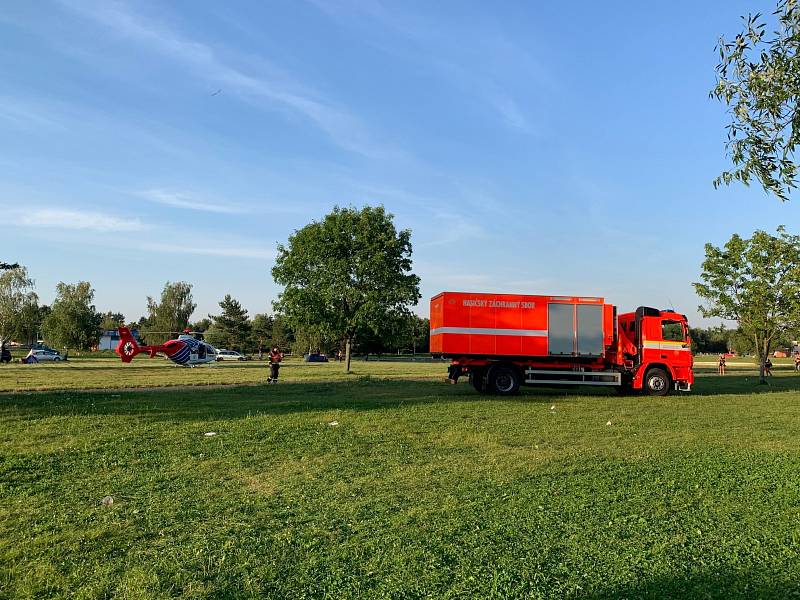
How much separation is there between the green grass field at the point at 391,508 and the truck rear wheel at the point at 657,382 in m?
9.90

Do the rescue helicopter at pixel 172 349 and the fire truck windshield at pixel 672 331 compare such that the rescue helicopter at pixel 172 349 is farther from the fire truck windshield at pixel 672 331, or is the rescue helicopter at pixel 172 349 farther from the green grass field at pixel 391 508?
the fire truck windshield at pixel 672 331

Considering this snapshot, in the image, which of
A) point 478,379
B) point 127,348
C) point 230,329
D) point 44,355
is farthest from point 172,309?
point 478,379

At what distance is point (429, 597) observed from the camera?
13.4 ft

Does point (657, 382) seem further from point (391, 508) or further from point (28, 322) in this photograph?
point (28, 322)

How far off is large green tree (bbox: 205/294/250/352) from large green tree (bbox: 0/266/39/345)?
27818 mm

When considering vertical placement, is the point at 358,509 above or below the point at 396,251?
below

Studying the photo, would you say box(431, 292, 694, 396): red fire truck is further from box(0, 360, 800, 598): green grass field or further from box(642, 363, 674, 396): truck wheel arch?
box(0, 360, 800, 598): green grass field

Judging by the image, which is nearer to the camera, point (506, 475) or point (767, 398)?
point (506, 475)

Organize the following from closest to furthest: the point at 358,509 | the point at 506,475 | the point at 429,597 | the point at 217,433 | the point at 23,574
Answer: the point at 429,597 < the point at 23,574 < the point at 358,509 < the point at 506,475 < the point at 217,433

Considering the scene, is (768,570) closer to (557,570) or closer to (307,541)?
(557,570)

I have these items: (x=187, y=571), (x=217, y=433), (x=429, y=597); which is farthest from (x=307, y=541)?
(x=217, y=433)

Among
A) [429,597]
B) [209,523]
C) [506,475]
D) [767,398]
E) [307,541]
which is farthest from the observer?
[767,398]

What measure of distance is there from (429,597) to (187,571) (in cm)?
185

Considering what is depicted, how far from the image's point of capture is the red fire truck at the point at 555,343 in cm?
2186
